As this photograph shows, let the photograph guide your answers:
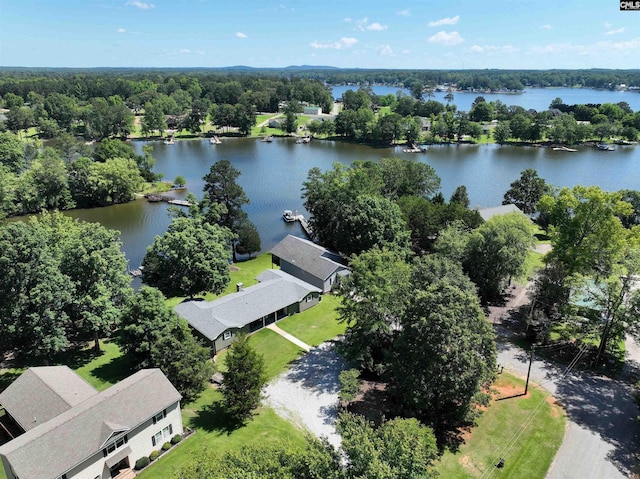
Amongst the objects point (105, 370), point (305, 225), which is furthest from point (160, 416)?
point (305, 225)

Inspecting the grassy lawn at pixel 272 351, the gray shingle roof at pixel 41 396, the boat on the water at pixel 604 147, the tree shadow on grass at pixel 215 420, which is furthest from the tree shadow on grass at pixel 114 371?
the boat on the water at pixel 604 147

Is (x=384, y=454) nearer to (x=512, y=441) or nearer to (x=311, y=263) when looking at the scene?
(x=512, y=441)

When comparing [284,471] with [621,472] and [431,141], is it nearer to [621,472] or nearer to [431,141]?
[621,472]

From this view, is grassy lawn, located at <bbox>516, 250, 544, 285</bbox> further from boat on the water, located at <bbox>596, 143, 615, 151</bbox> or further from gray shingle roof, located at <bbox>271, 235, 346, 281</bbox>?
boat on the water, located at <bbox>596, 143, 615, 151</bbox>

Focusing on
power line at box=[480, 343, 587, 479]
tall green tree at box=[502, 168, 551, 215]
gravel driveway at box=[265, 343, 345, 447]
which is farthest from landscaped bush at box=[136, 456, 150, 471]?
tall green tree at box=[502, 168, 551, 215]

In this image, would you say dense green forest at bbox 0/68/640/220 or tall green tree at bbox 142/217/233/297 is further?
dense green forest at bbox 0/68/640/220

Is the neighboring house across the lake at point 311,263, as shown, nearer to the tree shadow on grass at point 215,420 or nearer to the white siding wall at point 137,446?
the tree shadow on grass at point 215,420

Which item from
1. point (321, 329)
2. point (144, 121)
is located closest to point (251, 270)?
point (321, 329)
